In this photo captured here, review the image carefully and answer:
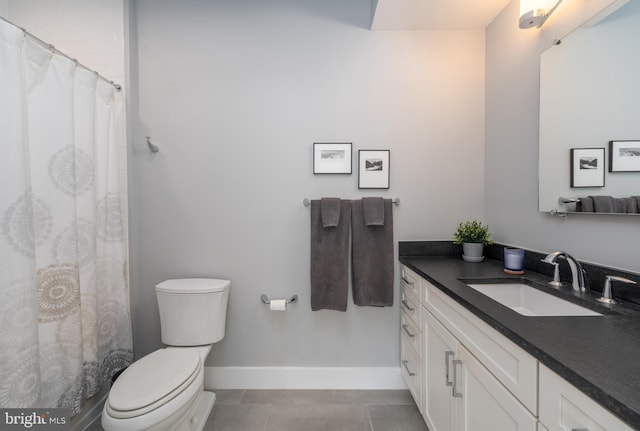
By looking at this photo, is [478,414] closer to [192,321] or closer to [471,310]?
[471,310]

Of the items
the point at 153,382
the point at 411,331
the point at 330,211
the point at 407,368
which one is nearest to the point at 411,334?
the point at 411,331

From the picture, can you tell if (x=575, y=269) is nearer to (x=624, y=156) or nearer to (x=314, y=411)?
(x=624, y=156)

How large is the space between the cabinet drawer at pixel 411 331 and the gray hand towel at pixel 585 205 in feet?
3.04

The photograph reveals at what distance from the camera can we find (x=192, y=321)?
146cm

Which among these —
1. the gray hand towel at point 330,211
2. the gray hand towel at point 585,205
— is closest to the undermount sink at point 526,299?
the gray hand towel at point 585,205

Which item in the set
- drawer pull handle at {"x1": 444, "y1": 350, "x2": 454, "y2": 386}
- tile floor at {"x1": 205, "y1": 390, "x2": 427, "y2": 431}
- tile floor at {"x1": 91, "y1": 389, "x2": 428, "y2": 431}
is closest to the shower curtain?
tile floor at {"x1": 91, "y1": 389, "x2": 428, "y2": 431}

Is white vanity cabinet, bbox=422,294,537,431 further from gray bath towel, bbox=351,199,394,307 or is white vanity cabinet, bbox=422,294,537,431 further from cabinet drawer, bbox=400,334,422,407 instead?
gray bath towel, bbox=351,199,394,307

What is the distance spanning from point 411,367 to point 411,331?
0.21 meters

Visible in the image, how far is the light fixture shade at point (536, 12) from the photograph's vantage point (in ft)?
3.94

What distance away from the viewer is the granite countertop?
0.46m

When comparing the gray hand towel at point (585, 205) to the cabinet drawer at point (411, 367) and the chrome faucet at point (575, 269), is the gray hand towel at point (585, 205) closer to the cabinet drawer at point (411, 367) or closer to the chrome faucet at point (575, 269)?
the chrome faucet at point (575, 269)

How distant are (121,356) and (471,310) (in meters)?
1.96

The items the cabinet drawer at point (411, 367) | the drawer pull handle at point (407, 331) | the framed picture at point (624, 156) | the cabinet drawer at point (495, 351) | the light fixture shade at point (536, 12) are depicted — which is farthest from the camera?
the drawer pull handle at point (407, 331)

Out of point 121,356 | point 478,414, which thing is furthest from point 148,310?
point 478,414
